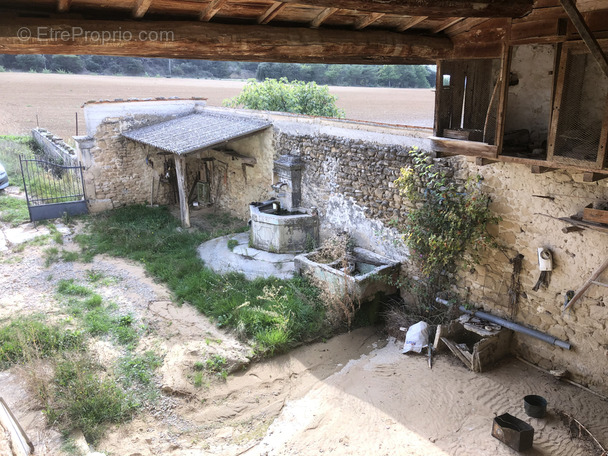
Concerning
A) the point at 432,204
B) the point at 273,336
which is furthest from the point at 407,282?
the point at 273,336

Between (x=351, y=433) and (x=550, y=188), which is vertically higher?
(x=550, y=188)

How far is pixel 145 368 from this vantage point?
21.9 feet

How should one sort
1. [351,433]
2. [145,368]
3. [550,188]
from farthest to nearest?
[145,368], [550,188], [351,433]

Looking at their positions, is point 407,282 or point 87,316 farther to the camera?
point 407,282

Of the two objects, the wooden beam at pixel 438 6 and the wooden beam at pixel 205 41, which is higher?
the wooden beam at pixel 438 6

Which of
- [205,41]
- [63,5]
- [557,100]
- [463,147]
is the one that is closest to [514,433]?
[463,147]

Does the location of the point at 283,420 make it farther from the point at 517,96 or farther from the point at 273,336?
the point at 517,96

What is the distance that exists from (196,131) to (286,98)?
464cm

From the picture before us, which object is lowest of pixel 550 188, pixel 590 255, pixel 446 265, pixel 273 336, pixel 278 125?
pixel 273 336

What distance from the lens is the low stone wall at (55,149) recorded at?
1427 cm

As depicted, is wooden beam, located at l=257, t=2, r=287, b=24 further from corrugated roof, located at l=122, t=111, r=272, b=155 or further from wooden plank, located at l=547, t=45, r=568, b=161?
corrugated roof, located at l=122, t=111, r=272, b=155

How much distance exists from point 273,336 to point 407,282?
2811 mm

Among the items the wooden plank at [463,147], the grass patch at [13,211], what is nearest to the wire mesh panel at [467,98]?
the wooden plank at [463,147]

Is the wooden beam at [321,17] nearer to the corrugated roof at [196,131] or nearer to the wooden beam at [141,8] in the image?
the wooden beam at [141,8]
